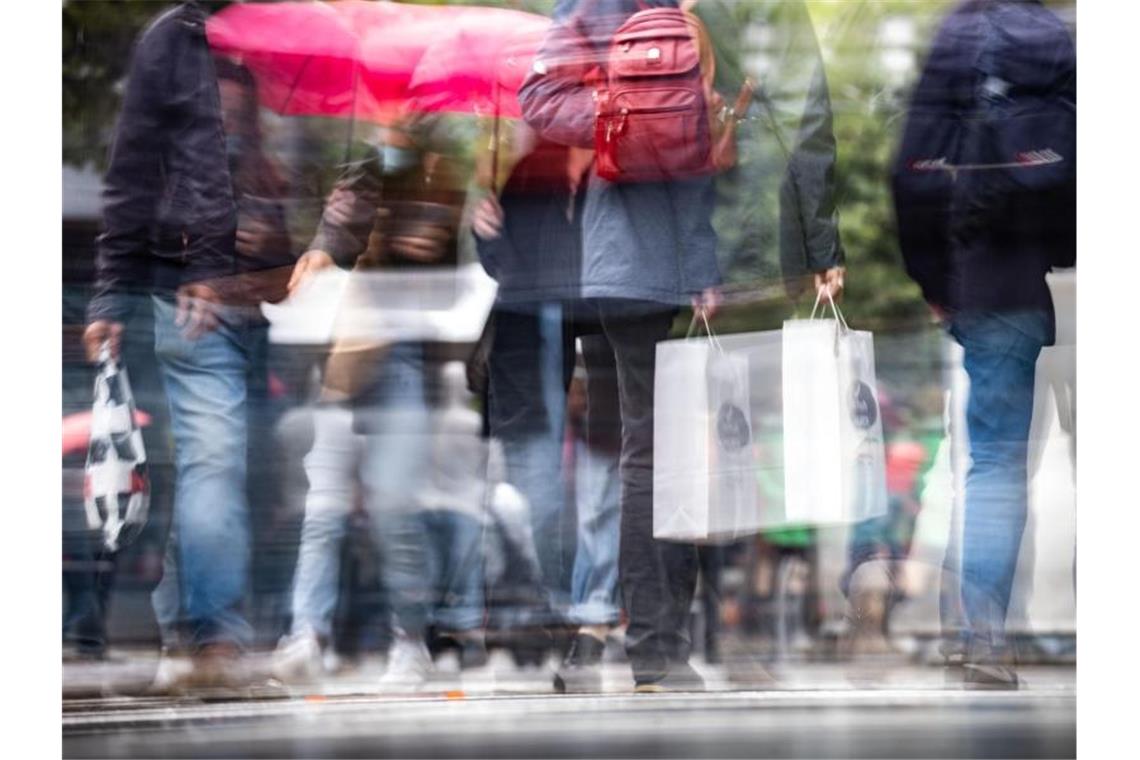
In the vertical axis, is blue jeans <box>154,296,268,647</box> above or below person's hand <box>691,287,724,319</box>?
below

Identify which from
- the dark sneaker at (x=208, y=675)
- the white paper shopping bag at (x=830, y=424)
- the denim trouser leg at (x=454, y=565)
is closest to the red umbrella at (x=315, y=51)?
the denim trouser leg at (x=454, y=565)

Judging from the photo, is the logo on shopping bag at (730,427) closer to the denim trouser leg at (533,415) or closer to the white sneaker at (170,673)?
the denim trouser leg at (533,415)

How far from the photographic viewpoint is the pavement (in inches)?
123

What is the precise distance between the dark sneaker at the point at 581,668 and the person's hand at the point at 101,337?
40.5 inches

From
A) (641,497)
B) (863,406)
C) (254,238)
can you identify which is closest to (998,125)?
(863,406)

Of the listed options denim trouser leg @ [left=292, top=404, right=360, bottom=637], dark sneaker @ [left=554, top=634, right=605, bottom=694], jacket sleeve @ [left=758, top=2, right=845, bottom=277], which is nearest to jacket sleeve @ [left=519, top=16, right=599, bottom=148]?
jacket sleeve @ [left=758, top=2, right=845, bottom=277]

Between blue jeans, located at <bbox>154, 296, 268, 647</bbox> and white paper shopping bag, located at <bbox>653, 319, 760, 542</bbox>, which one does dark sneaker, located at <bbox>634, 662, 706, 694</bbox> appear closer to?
white paper shopping bag, located at <bbox>653, 319, 760, 542</bbox>

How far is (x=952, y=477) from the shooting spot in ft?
11.1

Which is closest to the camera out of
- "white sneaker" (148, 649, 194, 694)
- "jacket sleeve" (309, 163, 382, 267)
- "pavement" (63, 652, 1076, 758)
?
"pavement" (63, 652, 1076, 758)

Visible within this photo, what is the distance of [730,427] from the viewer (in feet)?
11.0

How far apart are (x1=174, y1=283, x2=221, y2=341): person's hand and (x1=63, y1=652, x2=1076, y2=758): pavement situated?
0.63 metres
